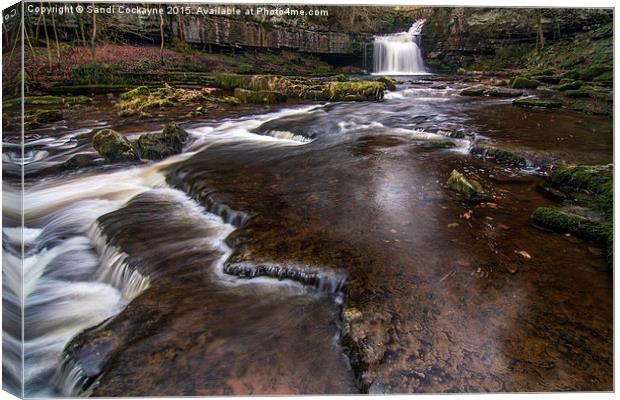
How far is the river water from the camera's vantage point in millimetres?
2246

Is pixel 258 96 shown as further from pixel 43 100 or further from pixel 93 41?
pixel 43 100

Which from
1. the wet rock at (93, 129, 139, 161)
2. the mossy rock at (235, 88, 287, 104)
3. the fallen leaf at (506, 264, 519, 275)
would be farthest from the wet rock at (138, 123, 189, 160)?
the fallen leaf at (506, 264, 519, 275)

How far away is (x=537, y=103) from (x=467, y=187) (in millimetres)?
1975

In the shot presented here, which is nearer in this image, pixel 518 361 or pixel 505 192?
pixel 518 361

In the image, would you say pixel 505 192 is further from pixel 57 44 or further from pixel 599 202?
pixel 57 44

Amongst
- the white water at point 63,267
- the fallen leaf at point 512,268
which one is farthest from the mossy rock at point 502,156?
the white water at point 63,267

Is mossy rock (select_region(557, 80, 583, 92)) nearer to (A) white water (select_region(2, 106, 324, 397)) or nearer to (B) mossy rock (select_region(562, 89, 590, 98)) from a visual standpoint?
(B) mossy rock (select_region(562, 89, 590, 98))

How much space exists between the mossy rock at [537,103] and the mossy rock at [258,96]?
9.37 feet

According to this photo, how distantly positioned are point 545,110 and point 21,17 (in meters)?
5.22

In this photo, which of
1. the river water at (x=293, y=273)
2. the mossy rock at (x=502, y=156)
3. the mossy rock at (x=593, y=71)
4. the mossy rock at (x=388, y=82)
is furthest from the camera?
the mossy rock at (x=388, y=82)

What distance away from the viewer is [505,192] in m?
3.78

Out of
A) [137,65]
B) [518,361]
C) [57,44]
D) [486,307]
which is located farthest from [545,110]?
[57,44]

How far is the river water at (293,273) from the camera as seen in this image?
225 centimetres

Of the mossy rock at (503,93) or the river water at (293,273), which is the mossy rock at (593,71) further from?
the mossy rock at (503,93)
